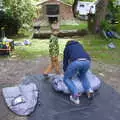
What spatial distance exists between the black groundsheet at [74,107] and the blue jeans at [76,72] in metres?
0.22

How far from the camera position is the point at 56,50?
23.5ft

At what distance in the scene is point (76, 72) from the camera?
20.4 ft

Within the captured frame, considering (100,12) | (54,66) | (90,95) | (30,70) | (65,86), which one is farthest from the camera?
(100,12)

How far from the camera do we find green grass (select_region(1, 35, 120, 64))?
32.9 feet

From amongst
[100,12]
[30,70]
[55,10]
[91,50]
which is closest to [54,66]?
[30,70]

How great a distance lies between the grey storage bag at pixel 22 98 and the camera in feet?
18.6

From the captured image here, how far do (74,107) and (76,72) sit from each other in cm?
71

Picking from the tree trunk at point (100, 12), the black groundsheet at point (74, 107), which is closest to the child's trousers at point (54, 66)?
the black groundsheet at point (74, 107)

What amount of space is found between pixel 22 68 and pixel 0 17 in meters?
5.59

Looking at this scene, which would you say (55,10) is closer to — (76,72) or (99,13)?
(99,13)

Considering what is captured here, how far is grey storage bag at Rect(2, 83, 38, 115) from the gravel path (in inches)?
9.9

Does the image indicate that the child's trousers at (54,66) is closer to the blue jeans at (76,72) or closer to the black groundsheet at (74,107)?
the black groundsheet at (74,107)

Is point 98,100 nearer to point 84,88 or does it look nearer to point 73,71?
point 84,88

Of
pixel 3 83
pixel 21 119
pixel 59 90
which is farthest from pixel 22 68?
pixel 21 119
